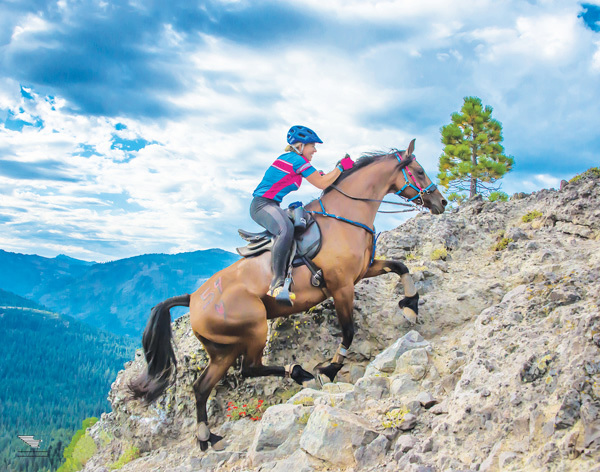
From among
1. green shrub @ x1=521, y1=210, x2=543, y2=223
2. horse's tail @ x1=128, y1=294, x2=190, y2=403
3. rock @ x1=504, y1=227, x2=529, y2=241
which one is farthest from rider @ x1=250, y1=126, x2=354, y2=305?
green shrub @ x1=521, y1=210, x2=543, y2=223

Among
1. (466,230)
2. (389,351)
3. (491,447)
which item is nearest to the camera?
(491,447)

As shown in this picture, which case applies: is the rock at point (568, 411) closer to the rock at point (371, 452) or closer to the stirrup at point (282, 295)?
the rock at point (371, 452)

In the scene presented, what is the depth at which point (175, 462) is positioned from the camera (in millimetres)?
7418

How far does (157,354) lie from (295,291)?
8.78 ft

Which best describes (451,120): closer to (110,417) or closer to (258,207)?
(258,207)

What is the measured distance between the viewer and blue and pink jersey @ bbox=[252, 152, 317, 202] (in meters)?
7.57

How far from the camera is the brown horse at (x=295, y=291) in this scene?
7.11 metres

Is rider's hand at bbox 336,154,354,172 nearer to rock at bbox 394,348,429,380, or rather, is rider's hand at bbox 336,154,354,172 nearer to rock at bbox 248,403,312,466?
rock at bbox 394,348,429,380

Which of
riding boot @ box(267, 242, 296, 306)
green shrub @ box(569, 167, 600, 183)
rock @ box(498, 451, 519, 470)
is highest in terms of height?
green shrub @ box(569, 167, 600, 183)

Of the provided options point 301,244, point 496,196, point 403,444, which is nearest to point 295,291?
point 301,244

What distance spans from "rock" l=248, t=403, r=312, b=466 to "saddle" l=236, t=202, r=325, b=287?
6.91 ft

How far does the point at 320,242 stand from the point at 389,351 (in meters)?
2.05

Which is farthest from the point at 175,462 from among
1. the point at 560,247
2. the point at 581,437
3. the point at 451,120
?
the point at 451,120

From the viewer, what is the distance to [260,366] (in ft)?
24.6
